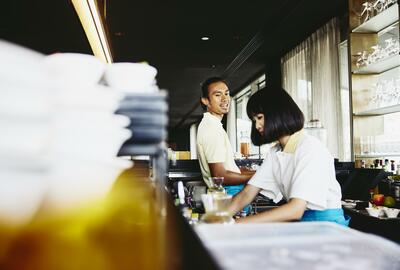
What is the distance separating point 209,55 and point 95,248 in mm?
7599

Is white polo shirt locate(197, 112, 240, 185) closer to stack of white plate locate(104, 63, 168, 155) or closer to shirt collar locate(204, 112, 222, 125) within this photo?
shirt collar locate(204, 112, 222, 125)

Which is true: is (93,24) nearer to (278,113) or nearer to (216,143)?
(216,143)

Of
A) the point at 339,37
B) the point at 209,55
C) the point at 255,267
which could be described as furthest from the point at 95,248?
the point at 209,55

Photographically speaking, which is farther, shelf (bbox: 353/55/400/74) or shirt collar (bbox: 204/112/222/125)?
shelf (bbox: 353/55/400/74)

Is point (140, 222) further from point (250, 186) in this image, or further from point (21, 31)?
point (21, 31)

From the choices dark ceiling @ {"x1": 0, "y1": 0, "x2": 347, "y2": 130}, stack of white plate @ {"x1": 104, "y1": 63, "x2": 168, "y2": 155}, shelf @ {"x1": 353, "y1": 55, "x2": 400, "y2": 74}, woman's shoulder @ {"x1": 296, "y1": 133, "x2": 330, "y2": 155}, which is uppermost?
dark ceiling @ {"x1": 0, "y1": 0, "x2": 347, "y2": 130}

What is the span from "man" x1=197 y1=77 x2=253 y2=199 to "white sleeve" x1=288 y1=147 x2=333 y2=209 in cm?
86

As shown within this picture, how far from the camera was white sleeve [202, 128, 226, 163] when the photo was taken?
2.90 metres

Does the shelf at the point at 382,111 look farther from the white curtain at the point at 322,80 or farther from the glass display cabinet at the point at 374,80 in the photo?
the white curtain at the point at 322,80

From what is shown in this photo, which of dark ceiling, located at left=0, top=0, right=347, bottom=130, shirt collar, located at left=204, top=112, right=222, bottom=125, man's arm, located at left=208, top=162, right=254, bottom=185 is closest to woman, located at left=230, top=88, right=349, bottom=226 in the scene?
man's arm, located at left=208, top=162, right=254, bottom=185

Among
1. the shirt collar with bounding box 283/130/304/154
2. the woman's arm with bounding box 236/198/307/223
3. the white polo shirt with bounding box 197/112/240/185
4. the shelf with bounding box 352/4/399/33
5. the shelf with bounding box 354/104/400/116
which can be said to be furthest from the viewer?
the shelf with bounding box 354/104/400/116

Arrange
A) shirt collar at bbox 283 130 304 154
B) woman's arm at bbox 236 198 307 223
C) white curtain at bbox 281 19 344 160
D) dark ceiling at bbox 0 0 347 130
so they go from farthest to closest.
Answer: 1. white curtain at bbox 281 19 344 160
2. dark ceiling at bbox 0 0 347 130
3. shirt collar at bbox 283 130 304 154
4. woman's arm at bbox 236 198 307 223

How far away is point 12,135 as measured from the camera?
19.3 inches

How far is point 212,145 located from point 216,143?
0.11 ft
